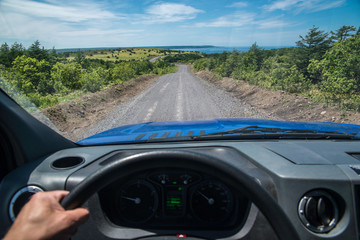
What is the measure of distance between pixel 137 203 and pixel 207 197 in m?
0.53

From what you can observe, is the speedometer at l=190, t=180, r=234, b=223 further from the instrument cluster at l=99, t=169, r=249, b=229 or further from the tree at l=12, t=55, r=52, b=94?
the tree at l=12, t=55, r=52, b=94

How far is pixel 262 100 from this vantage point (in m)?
11.7

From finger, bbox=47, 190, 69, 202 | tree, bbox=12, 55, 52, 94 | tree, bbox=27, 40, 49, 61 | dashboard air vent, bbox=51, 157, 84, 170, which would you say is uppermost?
tree, bbox=27, 40, 49, 61

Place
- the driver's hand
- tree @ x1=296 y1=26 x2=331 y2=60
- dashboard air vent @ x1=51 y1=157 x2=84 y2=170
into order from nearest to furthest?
the driver's hand → dashboard air vent @ x1=51 y1=157 x2=84 y2=170 → tree @ x1=296 y1=26 x2=331 y2=60

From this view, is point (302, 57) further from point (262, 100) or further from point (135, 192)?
point (135, 192)

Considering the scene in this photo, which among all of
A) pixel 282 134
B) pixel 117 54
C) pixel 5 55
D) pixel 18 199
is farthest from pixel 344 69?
pixel 117 54

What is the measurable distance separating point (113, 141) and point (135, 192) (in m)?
0.79

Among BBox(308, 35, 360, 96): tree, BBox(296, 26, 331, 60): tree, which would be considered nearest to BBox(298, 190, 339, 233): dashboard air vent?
BBox(308, 35, 360, 96): tree

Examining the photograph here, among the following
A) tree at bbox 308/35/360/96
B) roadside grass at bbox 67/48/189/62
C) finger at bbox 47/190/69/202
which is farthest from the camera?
tree at bbox 308/35/360/96

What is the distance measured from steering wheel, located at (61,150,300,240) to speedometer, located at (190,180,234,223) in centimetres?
75

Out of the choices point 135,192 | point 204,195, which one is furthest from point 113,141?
point 204,195

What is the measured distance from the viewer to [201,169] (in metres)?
1.05

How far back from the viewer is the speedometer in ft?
5.79

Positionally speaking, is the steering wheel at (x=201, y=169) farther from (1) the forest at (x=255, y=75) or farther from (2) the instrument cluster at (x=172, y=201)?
(1) the forest at (x=255, y=75)
